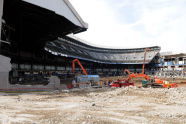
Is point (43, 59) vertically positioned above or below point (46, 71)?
above

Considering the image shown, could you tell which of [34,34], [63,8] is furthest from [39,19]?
[34,34]

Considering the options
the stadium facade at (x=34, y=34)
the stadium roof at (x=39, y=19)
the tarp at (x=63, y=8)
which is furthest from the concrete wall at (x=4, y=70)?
the tarp at (x=63, y=8)

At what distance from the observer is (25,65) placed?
41.2 m

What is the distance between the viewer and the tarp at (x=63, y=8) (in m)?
20.2

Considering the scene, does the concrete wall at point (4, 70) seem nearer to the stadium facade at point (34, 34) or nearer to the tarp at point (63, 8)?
the stadium facade at point (34, 34)

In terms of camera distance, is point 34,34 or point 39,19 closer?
point 39,19

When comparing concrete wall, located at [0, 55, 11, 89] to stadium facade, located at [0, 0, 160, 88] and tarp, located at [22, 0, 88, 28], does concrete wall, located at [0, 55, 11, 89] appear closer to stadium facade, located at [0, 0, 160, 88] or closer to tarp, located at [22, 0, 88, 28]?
stadium facade, located at [0, 0, 160, 88]

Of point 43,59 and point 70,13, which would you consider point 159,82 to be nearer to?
point 70,13

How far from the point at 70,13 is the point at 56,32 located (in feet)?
24.0

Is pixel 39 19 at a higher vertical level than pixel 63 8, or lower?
lower

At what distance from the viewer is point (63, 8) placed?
22609mm

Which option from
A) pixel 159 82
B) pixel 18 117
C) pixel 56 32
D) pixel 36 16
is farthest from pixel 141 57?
pixel 18 117

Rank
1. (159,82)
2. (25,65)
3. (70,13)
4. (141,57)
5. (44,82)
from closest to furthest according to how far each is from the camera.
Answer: (70,13) → (44,82) → (159,82) → (25,65) → (141,57)

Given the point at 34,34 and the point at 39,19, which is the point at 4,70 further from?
the point at 34,34
